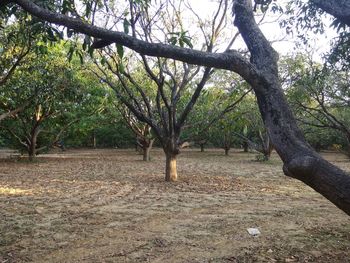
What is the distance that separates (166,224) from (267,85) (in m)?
3.59

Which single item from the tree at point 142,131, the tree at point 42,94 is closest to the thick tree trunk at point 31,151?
the tree at point 42,94

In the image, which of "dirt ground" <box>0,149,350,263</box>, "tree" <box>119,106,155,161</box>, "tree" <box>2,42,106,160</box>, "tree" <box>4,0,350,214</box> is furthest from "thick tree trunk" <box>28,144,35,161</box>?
"tree" <box>4,0,350,214</box>

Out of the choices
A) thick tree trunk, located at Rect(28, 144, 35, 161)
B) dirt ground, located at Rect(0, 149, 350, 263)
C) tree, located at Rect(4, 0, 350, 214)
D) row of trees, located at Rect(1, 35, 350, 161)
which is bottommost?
dirt ground, located at Rect(0, 149, 350, 263)

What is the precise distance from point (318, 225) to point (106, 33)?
15.3ft

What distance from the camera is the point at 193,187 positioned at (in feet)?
33.0

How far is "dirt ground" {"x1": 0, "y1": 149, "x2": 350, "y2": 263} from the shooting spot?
14.9 ft

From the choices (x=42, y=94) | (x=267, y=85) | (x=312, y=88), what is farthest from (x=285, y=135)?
(x=42, y=94)

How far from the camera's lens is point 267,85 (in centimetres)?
306

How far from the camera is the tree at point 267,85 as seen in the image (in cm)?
273

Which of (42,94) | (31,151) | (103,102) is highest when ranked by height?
(103,102)

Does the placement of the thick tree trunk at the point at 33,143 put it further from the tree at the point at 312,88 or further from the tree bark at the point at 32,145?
the tree at the point at 312,88

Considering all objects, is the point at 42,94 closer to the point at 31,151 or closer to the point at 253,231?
the point at 31,151

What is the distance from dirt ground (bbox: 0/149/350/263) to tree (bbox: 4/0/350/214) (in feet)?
6.41

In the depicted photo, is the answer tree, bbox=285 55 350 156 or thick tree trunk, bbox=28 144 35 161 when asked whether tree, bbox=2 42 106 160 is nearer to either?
thick tree trunk, bbox=28 144 35 161
